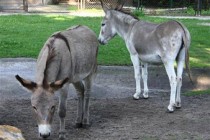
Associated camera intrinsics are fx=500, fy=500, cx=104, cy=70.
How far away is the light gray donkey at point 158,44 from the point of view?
9172mm

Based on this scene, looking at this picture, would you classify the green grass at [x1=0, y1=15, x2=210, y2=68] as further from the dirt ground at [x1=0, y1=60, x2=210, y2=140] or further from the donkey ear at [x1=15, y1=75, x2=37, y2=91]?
the donkey ear at [x1=15, y1=75, x2=37, y2=91]

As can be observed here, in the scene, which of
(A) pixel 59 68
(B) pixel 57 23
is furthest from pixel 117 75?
(B) pixel 57 23

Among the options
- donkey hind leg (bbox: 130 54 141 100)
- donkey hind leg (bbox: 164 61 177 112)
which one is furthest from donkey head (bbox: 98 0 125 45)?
donkey hind leg (bbox: 164 61 177 112)

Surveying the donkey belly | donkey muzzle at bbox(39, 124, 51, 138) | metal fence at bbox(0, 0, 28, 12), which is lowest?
metal fence at bbox(0, 0, 28, 12)

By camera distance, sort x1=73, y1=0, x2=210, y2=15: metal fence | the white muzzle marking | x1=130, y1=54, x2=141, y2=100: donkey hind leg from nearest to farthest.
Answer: the white muzzle marking
x1=130, y1=54, x2=141, y2=100: donkey hind leg
x1=73, y1=0, x2=210, y2=15: metal fence

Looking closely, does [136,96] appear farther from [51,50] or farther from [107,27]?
[51,50]

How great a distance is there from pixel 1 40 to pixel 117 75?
639 centimetres

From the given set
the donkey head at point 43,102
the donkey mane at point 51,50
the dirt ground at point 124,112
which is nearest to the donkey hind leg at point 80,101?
the dirt ground at point 124,112

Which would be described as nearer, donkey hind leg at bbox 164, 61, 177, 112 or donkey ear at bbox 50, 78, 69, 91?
donkey ear at bbox 50, 78, 69, 91

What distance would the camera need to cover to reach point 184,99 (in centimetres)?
1030

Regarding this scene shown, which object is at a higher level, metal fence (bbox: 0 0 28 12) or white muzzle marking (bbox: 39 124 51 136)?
white muzzle marking (bbox: 39 124 51 136)

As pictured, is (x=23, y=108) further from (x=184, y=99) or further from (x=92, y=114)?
(x=184, y=99)

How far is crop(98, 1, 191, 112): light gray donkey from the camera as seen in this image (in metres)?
9.17

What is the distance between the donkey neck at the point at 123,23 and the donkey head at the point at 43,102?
4199 millimetres
